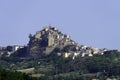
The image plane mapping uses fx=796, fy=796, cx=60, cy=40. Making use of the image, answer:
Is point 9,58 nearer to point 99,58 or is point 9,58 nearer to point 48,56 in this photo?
point 48,56

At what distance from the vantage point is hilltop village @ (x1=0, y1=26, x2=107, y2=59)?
184 metres

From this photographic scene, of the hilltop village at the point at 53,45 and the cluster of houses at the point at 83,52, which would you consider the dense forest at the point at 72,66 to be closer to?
the cluster of houses at the point at 83,52

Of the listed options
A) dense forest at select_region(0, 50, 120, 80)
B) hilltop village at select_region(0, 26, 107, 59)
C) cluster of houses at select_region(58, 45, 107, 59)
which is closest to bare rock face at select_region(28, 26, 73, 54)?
hilltop village at select_region(0, 26, 107, 59)

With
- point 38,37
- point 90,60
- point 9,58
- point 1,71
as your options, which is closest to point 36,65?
point 90,60

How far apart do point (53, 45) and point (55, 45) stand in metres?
0.47

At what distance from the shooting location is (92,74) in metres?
144

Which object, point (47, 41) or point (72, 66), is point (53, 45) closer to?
point (47, 41)

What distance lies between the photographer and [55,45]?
189 m

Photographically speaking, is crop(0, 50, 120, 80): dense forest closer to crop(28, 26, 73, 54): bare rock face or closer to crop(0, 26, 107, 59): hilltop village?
crop(0, 26, 107, 59): hilltop village

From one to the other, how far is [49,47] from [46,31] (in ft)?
35.3

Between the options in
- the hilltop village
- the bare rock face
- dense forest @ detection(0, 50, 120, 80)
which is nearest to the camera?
dense forest @ detection(0, 50, 120, 80)

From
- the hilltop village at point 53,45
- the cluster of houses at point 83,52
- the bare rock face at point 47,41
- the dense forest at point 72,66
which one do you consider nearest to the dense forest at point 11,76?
the dense forest at point 72,66

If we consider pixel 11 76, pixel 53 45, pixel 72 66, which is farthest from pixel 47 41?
pixel 11 76

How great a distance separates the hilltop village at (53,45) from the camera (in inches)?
7249
